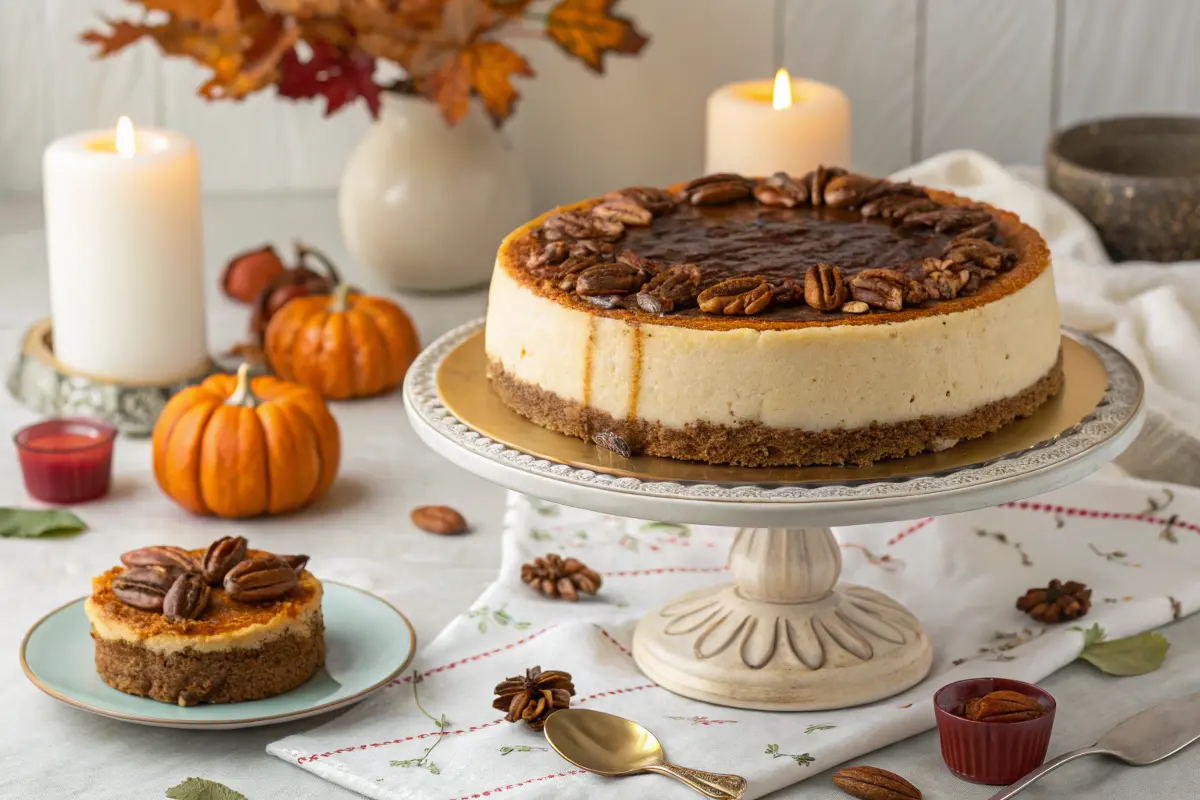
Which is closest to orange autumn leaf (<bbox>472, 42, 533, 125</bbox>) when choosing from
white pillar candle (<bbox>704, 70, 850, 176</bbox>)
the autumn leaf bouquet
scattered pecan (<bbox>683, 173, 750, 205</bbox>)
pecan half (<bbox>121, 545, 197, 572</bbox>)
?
the autumn leaf bouquet

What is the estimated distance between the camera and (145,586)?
1.49 meters

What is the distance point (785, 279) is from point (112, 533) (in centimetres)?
96

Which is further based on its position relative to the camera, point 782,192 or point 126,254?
point 126,254

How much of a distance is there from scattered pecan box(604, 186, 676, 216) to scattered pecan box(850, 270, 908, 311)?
33 cm

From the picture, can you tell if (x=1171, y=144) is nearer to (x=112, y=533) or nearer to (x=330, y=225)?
(x=330, y=225)

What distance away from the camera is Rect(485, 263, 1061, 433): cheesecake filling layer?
1.35 metres

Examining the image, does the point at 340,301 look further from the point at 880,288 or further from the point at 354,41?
the point at 880,288

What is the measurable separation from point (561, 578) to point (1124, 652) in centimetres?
59

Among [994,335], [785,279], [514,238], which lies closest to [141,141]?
[514,238]

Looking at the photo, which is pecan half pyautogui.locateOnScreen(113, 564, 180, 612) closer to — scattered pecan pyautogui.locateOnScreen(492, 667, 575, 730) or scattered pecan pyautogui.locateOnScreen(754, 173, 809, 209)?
scattered pecan pyautogui.locateOnScreen(492, 667, 575, 730)

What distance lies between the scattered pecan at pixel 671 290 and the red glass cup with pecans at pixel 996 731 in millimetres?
417

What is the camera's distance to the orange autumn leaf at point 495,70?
2.38 metres

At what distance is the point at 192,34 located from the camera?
7.73ft

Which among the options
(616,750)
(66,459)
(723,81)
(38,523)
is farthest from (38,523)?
(723,81)
